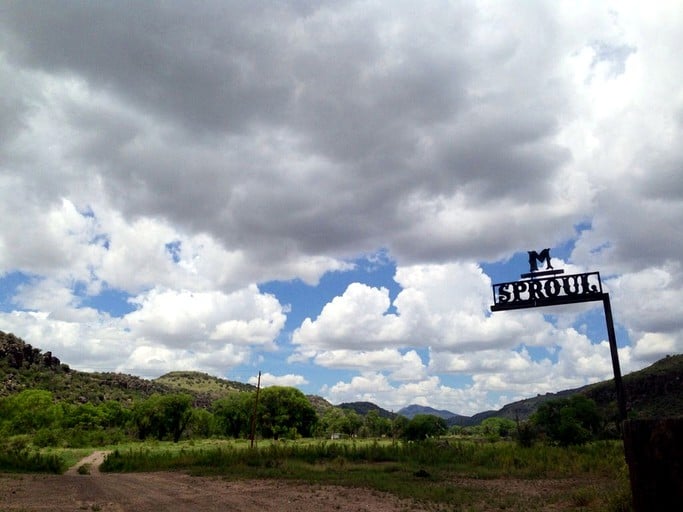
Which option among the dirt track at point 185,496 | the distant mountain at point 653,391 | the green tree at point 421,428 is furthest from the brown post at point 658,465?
the distant mountain at point 653,391

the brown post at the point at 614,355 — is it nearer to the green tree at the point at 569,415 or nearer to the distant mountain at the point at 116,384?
the green tree at the point at 569,415

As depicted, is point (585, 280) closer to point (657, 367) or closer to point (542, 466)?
point (542, 466)

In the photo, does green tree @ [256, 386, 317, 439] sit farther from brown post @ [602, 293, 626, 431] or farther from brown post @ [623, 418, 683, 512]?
brown post @ [623, 418, 683, 512]

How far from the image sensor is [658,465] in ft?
8.70

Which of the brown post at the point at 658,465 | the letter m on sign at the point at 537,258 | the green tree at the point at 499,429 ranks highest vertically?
the letter m on sign at the point at 537,258

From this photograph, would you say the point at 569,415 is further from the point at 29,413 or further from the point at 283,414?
the point at 29,413

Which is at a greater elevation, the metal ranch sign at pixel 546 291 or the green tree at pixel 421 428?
the metal ranch sign at pixel 546 291

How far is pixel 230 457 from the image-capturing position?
2959 centimetres

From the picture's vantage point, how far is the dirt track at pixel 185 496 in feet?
47.3

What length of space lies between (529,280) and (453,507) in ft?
41.4

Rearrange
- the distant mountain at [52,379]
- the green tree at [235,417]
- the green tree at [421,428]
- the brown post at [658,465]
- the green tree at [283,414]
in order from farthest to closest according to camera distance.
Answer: the distant mountain at [52,379], the green tree at [235,417], the green tree at [283,414], the green tree at [421,428], the brown post at [658,465]

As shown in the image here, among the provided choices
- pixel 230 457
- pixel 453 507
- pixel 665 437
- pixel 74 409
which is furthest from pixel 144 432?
pixel 665 437

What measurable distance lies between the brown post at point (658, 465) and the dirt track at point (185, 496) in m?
12.7

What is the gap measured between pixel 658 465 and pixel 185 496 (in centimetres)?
1726
